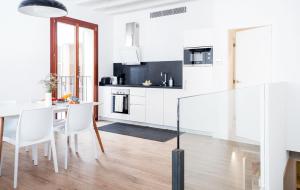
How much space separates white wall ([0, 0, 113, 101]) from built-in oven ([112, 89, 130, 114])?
157cm

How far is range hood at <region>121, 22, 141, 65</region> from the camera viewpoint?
5770 mm

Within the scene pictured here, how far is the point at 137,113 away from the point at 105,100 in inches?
41.0

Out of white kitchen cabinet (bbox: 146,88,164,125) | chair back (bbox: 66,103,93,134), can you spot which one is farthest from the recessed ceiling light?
white kitchen cabinet (bbox: 146,88,164,125)

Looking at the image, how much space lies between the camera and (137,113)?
5305 millimetres

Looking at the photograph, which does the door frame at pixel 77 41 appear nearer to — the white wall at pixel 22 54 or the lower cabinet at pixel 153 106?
the white wall at pixel 22 54

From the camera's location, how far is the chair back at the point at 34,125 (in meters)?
2.39

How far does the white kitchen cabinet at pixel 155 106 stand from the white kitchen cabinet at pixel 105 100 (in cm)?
113

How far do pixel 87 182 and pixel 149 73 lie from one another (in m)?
3.63

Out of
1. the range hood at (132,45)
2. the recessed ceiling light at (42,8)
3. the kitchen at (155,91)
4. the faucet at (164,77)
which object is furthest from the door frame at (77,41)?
the recessed ceiling light at (42,8)

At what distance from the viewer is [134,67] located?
6.02 meters

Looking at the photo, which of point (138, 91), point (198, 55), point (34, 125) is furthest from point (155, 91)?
point (34, 125)

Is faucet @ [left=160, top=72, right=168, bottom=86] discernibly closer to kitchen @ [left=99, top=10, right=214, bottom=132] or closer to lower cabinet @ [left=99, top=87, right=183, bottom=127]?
kitchen @ [left=99, top=10, right=214, bottom=132]

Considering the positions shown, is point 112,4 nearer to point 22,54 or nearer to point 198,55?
point 22,54

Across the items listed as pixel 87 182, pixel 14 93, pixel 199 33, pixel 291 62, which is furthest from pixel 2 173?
pixel 291 62
